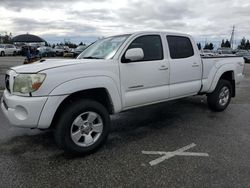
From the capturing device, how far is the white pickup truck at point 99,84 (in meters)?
3.60

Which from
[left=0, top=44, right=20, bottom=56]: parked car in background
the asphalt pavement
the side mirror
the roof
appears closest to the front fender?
the side mirror

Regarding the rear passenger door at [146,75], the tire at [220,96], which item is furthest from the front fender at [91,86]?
the tire at [220,96]

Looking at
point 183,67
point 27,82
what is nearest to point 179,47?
point 183,67

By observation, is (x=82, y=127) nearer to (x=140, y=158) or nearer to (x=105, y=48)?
(x=140, y=158)

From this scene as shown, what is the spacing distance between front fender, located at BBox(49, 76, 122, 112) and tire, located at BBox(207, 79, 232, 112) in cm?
303

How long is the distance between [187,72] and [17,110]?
10.9 feet

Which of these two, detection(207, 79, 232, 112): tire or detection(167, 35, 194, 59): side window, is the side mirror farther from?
detection(207, 79, 232, 112): tire

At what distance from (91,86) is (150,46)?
62.5 inches

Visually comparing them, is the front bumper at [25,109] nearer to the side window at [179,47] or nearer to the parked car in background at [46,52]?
the side window at [179,47]

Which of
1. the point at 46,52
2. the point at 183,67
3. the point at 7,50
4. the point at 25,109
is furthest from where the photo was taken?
the point at 7,50

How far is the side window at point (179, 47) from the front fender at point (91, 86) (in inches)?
62.5

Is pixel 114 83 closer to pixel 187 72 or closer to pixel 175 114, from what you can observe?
pixel 187 72

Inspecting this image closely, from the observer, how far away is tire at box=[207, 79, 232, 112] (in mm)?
6418

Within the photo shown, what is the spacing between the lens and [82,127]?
3957 millimetres
